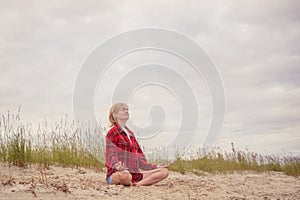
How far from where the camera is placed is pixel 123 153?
5926mm

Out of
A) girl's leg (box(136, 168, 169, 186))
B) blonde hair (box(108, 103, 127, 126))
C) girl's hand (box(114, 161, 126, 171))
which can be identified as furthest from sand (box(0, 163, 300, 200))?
blonde hair (box(108, 103, 127, 126))

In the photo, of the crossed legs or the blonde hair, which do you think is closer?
the crossed legs

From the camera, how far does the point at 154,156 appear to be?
10.3 metres

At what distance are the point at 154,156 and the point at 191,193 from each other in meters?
4.63

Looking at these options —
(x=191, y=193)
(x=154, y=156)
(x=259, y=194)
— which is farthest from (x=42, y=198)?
(x=154, y=156)

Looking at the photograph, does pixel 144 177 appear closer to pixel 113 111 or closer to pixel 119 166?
pixel 119 166

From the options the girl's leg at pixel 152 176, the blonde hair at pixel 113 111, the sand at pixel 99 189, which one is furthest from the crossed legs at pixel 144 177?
the blonde hair at pixel 113 111

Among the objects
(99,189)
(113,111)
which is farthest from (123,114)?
(99,189)

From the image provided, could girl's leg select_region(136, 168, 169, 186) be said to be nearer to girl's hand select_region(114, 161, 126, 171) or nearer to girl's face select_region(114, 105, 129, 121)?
girl's hand select_region(114, 161, 126, 171)

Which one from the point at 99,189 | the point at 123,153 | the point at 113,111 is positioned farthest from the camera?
the point at 113,111

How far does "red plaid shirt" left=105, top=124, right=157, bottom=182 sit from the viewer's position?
584 cm

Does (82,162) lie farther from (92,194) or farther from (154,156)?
(92,194)

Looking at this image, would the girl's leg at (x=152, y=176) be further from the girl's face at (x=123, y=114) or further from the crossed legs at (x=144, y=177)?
the girl's face at (x=123, y=114)

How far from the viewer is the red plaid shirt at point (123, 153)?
5836 mm
